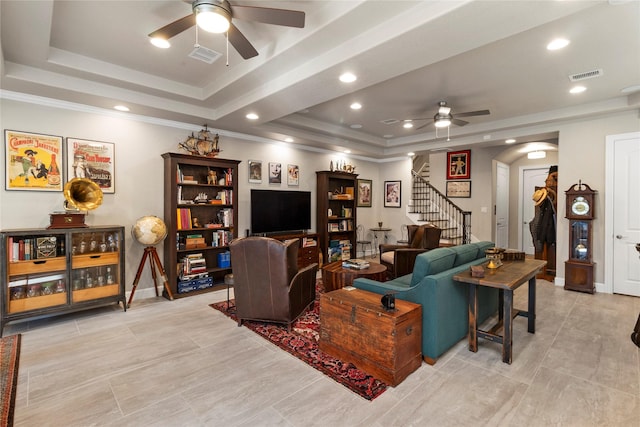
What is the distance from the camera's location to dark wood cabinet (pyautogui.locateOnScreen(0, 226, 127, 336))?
127 inches

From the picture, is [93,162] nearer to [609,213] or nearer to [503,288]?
[503,288]

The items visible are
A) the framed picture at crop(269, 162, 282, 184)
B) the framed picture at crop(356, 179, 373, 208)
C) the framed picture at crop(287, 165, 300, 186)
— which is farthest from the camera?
the framed picture at crop(356, 179, 373, 208)

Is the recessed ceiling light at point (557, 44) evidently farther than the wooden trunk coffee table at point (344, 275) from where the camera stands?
No

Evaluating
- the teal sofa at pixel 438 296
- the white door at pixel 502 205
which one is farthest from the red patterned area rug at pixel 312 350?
the white door at pixel 502 205

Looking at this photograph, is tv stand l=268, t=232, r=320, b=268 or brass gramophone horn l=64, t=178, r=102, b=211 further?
tv stand l=268, t=232, r=320, b=268

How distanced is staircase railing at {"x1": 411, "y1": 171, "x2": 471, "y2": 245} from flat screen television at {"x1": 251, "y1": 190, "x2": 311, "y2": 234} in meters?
3.17

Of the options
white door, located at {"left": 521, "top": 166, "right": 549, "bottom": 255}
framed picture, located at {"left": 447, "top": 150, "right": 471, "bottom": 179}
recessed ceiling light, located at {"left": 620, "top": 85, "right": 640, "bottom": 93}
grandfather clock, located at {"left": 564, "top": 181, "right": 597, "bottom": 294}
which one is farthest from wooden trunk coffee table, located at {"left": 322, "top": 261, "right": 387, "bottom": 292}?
white door, located at {"left": 521, "top": 166, "right": 549, "bottom": 255}

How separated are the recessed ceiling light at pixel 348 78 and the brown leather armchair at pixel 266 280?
175 cm

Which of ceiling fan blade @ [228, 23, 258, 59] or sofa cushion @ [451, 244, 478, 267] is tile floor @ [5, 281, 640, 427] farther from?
ceiling fan blade @ [228, 23, 258, 59]

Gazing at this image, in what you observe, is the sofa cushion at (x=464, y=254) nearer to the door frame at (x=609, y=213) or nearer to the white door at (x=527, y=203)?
the door frame at (x=609, y=213)

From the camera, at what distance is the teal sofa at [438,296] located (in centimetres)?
250

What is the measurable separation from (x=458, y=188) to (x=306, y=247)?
4.70 metres

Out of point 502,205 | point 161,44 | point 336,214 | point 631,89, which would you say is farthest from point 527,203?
point 161,44

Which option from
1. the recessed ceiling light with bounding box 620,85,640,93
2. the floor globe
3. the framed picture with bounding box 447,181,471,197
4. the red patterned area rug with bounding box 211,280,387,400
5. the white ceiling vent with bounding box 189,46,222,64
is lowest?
the red patterned area rug with bounding box 211,280,387,400
